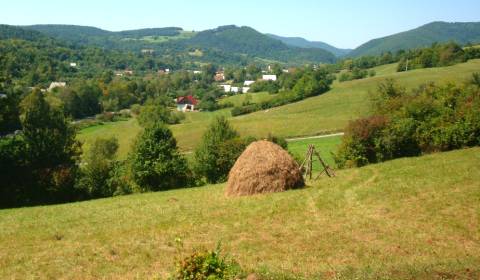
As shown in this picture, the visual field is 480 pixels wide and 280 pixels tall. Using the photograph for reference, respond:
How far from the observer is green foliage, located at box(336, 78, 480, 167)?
34062 millimetres

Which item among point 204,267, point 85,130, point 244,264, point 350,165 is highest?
point 204,267

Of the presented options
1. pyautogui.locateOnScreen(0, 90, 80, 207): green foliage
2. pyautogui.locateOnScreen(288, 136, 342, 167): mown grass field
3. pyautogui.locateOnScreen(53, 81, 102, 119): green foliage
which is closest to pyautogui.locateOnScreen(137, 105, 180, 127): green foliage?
pyautogui.locateOnScreen(53, 81, 102, 119): green foliage

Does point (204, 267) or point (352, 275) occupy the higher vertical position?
point (204, 267)

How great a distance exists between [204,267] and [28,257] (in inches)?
398

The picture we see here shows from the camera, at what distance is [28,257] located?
1667 centimetres

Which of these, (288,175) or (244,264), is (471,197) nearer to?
(288,175)

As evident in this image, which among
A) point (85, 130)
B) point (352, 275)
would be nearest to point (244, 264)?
point (352, 275)

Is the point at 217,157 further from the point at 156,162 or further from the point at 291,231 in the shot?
the point at 291,231

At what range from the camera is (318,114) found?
93500mm

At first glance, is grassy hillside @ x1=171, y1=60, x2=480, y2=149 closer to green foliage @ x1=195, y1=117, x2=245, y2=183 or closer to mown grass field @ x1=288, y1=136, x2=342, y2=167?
mown grass field @ x1=288, y1=136, x2=342, y2=167

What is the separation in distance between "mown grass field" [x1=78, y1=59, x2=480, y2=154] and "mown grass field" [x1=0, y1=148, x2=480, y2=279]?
1762 inches

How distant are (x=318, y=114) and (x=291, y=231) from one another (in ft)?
252

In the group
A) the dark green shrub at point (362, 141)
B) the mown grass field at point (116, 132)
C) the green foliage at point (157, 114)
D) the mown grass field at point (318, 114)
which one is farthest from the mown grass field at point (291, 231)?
the green foliage at point (157, 114)

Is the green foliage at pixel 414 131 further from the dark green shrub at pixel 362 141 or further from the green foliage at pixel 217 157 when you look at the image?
the green foliage at pixel 217 157
